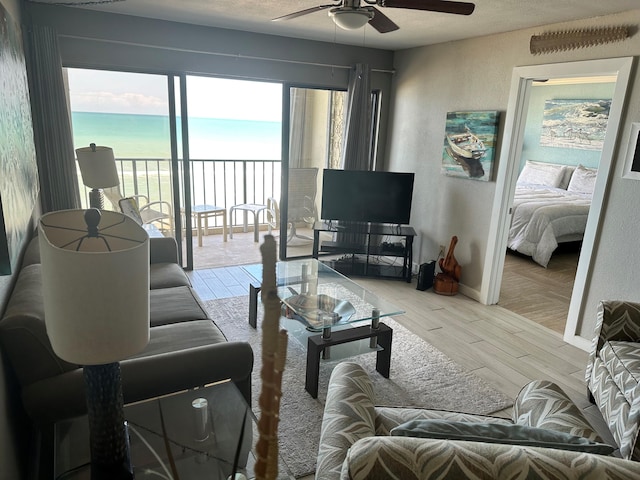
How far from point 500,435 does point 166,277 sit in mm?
2460

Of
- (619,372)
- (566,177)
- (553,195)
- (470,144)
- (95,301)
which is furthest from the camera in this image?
(566,177)

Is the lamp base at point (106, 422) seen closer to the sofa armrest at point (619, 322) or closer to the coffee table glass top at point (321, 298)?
the coffee table glass top at point (321, 298)

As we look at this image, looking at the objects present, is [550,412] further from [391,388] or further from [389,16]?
[389,16]

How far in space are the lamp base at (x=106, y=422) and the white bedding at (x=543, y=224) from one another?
4989 mm

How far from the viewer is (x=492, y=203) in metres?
3.97

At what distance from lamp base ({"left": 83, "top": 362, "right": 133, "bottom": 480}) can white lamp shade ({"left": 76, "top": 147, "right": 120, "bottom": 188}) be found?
2500 millimetres

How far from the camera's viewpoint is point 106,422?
1165mm

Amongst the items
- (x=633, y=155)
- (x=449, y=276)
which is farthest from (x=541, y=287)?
(x=633, y=155)

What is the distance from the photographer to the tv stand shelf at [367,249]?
4645 millimetres

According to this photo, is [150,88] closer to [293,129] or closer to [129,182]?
[129,182]

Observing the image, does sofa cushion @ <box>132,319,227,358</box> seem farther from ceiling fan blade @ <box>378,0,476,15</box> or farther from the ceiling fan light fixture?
ceiling fan blade @ <box>378,0,476,15</box>

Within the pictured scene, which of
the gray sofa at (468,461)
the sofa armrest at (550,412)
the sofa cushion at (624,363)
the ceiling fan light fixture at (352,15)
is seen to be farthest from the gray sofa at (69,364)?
the sofa cushion at (624,363)

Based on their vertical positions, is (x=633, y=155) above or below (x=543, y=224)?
above

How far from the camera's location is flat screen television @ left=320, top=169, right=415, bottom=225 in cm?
459
